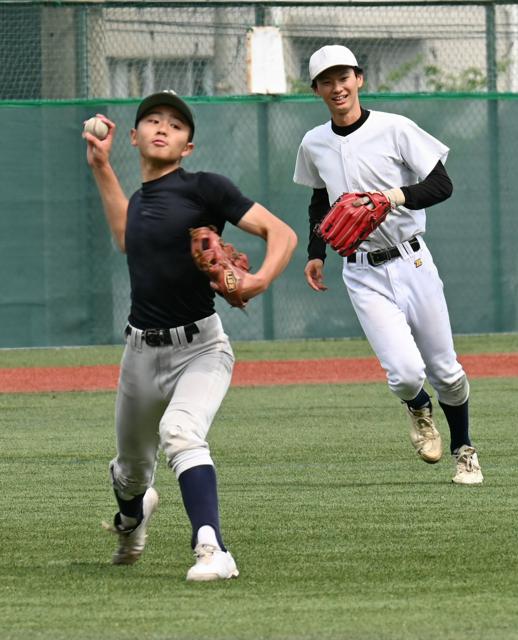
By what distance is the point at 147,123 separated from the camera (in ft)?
18.4

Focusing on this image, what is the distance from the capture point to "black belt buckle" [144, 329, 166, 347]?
18.2 ft

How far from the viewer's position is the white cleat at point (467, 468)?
780cm

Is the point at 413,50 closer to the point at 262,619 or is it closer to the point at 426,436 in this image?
the point at 426,436

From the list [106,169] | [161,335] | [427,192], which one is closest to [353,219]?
[427,192]

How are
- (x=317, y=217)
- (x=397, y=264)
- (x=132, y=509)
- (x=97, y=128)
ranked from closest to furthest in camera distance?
(x=97, y=128), (x=132, y=509), (x=397, y=264), (x=317, y=217)

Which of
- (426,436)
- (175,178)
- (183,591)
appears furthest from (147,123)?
(426,436)

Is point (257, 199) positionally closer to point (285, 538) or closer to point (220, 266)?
point (285, 538)

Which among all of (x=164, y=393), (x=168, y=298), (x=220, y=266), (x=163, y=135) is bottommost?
(x=164, y=393)

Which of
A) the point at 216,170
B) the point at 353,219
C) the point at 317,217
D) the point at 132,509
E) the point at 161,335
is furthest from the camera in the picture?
the point at 216,170

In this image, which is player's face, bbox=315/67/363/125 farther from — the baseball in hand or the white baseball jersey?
the baseball in hand

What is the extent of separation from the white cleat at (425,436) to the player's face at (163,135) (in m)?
2.68

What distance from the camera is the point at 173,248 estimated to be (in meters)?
5.57

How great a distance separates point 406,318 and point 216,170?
31.1 ft

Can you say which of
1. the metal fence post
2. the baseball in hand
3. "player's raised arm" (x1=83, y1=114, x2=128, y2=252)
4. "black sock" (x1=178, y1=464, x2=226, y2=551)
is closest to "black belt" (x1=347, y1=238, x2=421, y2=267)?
"player's raised arm" (x1=83, y1=114, x2=128, y2=252)
